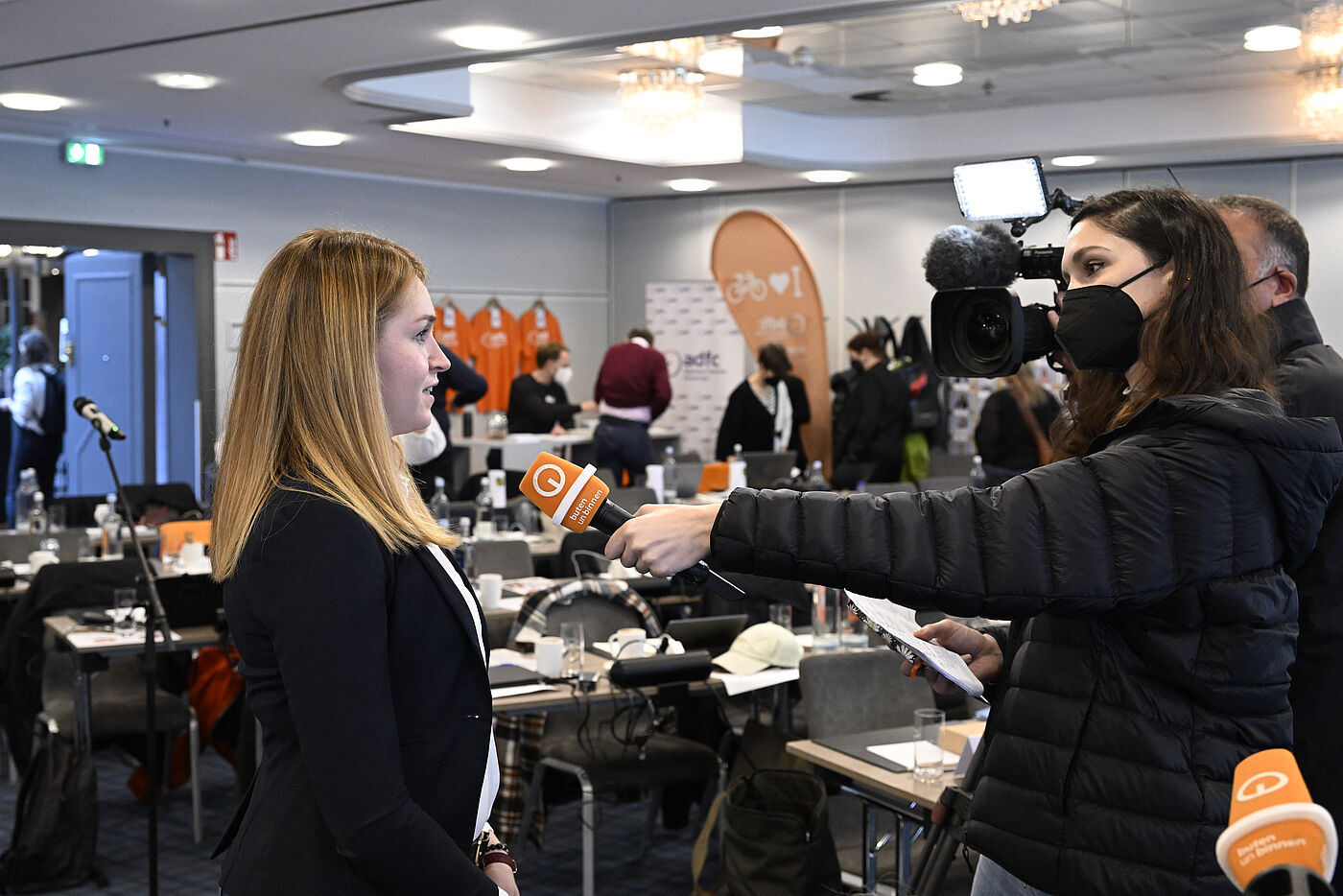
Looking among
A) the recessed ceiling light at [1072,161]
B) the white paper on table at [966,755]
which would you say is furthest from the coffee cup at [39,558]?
the recessed ceiling light at [1072,161]

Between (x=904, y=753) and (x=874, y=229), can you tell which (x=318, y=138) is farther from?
(x=904, y=753)

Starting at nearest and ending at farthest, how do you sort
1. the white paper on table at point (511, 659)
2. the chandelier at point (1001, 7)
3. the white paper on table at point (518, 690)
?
the white paper on table at point (518, 690)
the white paper on table at point (511, 659)
the chandelier at point (1001, 7)

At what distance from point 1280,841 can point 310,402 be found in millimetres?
1170

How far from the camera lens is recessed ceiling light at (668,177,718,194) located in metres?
11.8

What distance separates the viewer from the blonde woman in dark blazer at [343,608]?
59.8 inches

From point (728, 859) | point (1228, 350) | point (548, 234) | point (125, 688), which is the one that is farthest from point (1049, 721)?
point (548, 234)

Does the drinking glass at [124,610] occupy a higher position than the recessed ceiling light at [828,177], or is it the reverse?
the recessed ceiling light at [828,177]

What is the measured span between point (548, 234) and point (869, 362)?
392cm

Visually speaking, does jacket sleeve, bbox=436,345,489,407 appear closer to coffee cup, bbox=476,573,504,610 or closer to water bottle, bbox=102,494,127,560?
water bottle, bbox=102,494,127,560

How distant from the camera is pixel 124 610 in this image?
484 centimetres

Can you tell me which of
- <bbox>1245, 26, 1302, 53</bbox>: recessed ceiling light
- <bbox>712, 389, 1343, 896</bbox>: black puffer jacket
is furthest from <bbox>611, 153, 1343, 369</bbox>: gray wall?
<bbox>712, 389, 1343, 896</bbox>: black puffer jacket

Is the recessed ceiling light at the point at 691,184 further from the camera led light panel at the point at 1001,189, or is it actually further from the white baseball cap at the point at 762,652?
the camera led light panel at the point at 1001,189

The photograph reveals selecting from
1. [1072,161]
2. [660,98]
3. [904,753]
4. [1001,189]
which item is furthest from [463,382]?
[1072,161]

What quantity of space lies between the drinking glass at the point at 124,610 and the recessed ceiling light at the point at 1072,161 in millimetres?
7824
